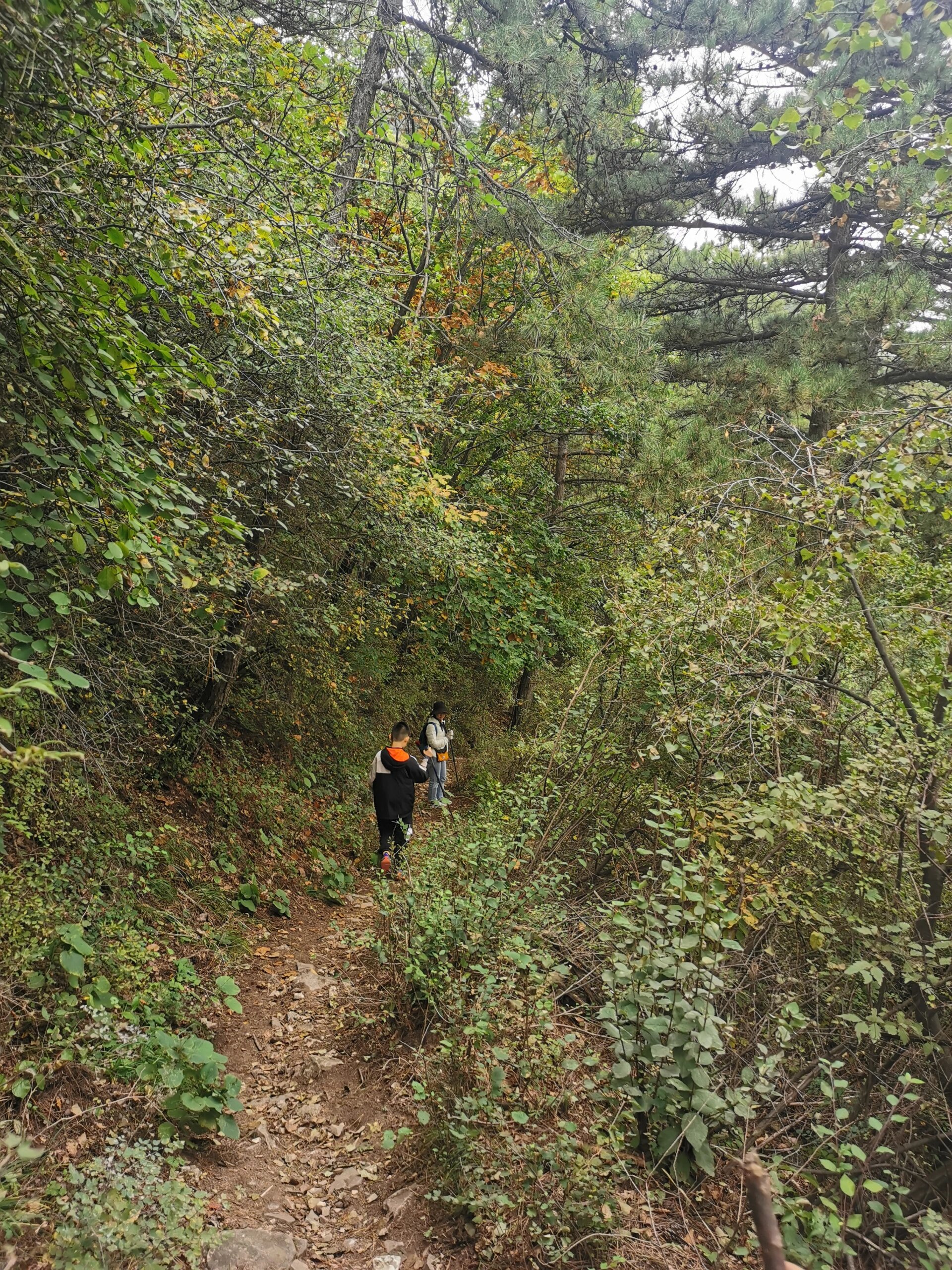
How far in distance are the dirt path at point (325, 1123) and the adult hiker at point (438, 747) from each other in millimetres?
4335

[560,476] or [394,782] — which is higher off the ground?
[560,476]

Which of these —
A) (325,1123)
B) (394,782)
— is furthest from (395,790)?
(325,1123)

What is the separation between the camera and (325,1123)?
4.75 meters

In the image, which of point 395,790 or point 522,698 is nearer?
point 395,790

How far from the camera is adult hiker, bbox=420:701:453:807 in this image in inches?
439

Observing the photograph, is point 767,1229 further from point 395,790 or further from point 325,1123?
point 395,790

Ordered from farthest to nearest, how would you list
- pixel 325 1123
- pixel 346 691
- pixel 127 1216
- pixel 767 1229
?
pixel 346 691
pixel 325 1123
pixel 127 1216
pixel 767 1229

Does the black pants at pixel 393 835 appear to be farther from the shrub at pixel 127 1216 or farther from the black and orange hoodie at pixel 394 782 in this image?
the shrub at pixel 127 1216

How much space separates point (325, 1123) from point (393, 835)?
11.3 ft

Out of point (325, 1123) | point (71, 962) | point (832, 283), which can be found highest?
point (832, 283)

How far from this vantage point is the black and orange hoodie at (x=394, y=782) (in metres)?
7.97

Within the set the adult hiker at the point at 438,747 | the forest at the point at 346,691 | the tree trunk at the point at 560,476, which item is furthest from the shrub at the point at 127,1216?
the tree trunk at the point at 560,476

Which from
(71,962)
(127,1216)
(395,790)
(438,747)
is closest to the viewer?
(127,1216)

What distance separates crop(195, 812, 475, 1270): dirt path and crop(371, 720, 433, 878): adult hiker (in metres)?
1.24
